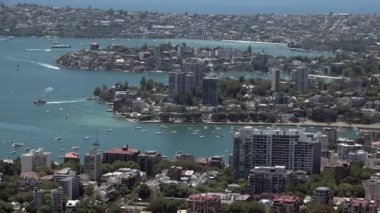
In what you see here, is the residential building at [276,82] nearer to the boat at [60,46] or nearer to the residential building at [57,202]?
the boat at [60,46]

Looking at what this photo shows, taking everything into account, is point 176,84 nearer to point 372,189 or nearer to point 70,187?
point 70,187

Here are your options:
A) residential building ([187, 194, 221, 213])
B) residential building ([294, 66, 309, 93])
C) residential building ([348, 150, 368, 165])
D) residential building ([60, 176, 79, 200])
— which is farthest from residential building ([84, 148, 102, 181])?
residential building ([294, 66, 309, 93])

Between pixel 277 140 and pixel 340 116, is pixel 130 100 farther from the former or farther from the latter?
pixel 277 140

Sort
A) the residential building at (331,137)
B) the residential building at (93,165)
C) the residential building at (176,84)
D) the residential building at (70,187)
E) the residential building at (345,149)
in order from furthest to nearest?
the residential building at (176,84), the residential building at (331,137), the residential building at (345,149), the residential building at (93,165), the residential building at (70,187)

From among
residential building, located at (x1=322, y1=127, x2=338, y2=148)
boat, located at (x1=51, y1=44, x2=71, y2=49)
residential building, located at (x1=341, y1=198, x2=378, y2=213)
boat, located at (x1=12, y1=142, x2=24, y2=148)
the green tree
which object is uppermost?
residential building, located at (x1=341, y1=198, x2=378, y2=213)

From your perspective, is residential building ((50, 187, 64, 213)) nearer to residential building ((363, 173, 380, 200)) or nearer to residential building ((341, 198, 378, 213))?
residential building ((341, 198, 378, 213))

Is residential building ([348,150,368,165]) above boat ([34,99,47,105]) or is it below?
above

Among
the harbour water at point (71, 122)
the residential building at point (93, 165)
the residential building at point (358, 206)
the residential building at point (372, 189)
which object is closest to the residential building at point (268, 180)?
the residential building at point (372, 189)
